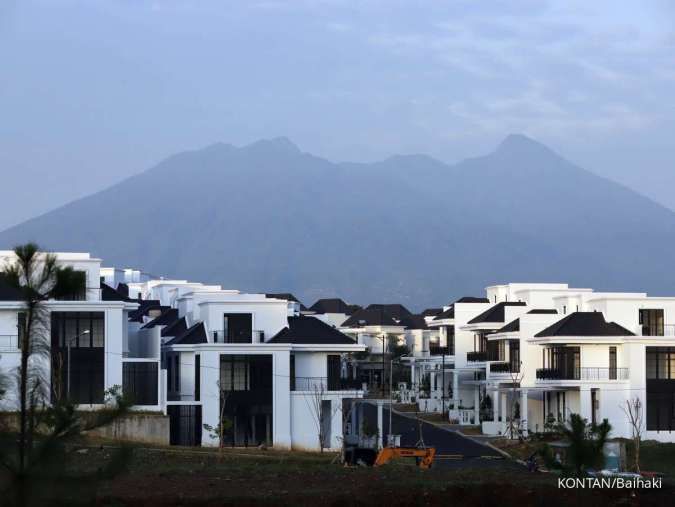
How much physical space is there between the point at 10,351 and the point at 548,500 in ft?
67.6

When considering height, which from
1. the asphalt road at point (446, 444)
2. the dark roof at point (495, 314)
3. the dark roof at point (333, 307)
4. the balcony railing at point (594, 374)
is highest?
the dark roof at point (333, 307)

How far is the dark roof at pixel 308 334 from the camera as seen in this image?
4694 centimetres

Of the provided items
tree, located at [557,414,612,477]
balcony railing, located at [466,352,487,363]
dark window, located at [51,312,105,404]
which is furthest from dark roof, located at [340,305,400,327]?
tree, located at [557,414,612,477]

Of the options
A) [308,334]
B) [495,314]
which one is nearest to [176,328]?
Answer: [308,334]

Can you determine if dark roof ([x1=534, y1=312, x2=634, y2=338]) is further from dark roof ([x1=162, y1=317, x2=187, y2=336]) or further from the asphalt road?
dark roof ([x1=162, y1=317, x2=187, y2=336])

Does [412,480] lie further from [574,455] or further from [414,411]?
[414,411]

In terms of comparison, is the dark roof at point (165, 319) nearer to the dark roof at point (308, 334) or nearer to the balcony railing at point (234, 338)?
the balcony railing at point (234, 338)

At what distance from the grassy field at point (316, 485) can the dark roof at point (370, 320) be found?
64.4m

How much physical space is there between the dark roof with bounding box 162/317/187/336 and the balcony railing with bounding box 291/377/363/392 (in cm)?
604

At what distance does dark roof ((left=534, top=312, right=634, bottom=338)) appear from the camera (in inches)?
1967

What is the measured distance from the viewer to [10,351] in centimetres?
4203

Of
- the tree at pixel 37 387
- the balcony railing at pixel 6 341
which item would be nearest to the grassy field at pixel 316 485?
the balcony railing at pixel 6 341

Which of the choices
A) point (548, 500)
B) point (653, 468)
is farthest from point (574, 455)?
point (653, 468)

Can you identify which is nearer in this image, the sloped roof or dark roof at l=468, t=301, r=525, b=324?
dark roof at l=468, t=301, r=525, b=324
